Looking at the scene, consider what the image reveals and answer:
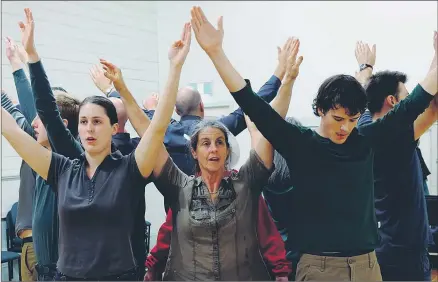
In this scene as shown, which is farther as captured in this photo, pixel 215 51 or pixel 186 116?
pixel 186 116

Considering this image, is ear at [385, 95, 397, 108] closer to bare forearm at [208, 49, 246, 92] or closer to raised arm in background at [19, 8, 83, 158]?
bare forearm at [208, 49, 246, 92]

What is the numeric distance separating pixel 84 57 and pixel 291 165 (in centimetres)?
314

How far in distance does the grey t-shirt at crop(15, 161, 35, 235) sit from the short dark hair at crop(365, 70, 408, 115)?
4.67ft

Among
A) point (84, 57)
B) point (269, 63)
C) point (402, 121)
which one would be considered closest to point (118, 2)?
point (84, 57)

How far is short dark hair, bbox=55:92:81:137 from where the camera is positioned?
1.66 metres

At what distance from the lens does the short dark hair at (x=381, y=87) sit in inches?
64.4

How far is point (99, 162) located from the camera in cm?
139

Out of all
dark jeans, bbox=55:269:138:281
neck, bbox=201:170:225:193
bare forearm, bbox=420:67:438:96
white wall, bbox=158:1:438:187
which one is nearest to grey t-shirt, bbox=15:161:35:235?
dark jeans, bbox=55:269:138:281

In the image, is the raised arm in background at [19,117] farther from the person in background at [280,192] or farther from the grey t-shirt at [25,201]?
the person in background at [280,192]

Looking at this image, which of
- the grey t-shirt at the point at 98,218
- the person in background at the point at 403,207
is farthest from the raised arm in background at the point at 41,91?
the person in background at the point at 403,207

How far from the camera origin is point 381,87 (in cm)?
164

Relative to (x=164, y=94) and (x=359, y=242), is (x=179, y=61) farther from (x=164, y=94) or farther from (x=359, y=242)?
(x=359, y=242)

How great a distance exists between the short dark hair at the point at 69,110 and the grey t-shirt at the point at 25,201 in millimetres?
394

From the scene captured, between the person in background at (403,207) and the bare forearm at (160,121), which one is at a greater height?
the bare forearm at (160,121)
